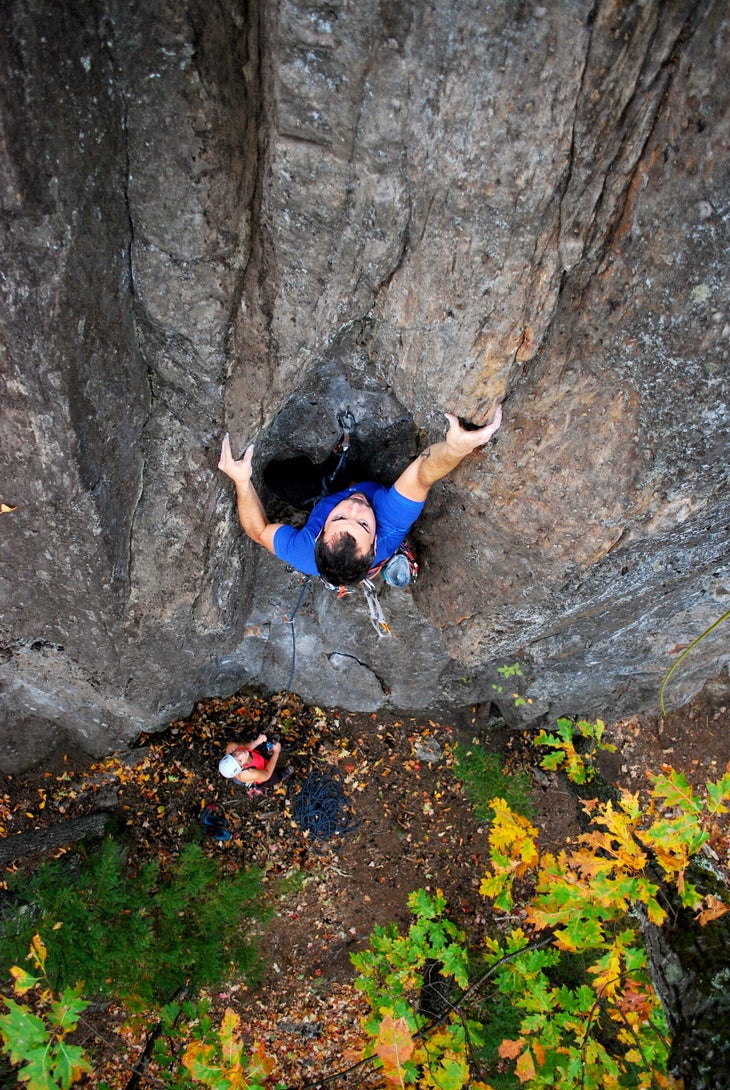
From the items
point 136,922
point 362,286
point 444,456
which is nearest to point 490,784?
point 136,922

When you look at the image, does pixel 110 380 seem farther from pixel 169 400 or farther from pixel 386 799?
pixel 386 799

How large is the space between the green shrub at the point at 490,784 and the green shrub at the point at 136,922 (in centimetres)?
212

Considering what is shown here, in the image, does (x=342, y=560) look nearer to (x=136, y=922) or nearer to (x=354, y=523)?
(x=354, y=523)

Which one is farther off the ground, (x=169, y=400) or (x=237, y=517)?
(x=169, y=400)

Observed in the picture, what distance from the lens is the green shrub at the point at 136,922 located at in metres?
4.91

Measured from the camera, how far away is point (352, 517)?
3.70 metres

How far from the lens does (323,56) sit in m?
2.18

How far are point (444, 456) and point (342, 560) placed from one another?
2.83 feet

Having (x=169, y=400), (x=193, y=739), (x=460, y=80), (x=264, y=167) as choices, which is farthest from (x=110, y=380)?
(x=193, y=739)

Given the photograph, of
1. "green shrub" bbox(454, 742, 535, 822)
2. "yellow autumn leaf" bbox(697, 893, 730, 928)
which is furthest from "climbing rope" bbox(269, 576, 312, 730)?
"yellow autumn leaf" bbox(697, 893, 730, 928)

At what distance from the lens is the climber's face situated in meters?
3.65

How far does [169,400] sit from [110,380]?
13.5 inches

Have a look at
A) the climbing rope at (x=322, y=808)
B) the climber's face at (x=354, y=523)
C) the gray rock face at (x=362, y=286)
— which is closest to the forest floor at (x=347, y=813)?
the climbing rope at (x=322, y=808)

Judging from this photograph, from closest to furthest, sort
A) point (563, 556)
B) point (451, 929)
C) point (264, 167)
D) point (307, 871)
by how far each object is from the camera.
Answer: point (264, 167), point (563, 556), point (451, 929), point (307, 871)
